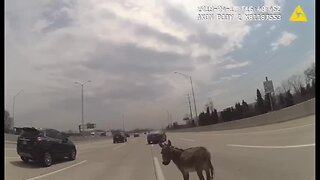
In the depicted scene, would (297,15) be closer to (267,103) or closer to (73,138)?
(267,103)


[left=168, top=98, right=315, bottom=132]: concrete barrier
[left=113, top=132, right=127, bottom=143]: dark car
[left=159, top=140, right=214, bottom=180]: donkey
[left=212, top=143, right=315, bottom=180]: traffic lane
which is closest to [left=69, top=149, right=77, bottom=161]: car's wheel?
[left=113, top=132, right=127, bottom=143]: dark car

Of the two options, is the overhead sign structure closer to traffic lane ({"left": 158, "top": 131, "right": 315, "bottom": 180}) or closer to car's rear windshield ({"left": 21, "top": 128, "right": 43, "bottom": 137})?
traffic lane ({"left": 158, "top": 131, "right": 315, "bottom": 180})

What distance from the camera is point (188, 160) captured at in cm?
689

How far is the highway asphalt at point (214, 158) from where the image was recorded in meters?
6.78

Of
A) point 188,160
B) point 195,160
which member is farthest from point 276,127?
point 188,160

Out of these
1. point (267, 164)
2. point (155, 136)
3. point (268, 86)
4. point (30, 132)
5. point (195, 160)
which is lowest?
point (267, 164)

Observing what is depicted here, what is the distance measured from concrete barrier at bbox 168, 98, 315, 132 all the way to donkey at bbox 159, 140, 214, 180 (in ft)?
4.02

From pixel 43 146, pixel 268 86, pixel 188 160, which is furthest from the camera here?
pixel 268 86

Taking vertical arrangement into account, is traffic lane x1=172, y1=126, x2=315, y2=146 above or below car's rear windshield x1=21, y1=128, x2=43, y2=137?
below

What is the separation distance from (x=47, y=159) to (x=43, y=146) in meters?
0.25

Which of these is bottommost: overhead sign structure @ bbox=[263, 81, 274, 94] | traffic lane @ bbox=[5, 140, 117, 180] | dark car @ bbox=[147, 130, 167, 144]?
traffic lane @ bbox=[5, 140, 117, 180]

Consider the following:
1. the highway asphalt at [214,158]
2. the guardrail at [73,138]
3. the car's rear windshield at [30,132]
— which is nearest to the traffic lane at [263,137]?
the highway asphalt at [214,158]

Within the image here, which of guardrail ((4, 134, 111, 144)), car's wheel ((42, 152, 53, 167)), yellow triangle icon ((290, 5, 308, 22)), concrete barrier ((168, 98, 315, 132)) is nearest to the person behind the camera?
guardrail ((4, 134, 111, 144))

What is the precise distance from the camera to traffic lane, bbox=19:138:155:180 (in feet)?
22.3
